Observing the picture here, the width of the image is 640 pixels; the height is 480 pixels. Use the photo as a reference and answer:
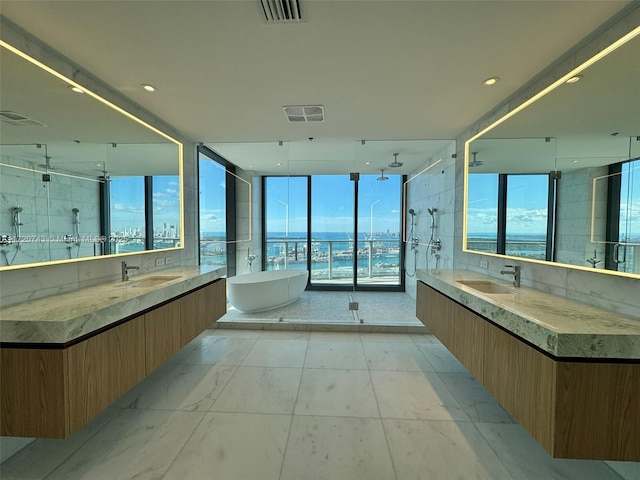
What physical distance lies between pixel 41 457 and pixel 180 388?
83 cm

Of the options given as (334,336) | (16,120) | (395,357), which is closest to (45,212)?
(16,120)

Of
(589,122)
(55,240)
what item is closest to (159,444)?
(55,240)

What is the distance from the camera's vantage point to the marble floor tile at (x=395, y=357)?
2.58m

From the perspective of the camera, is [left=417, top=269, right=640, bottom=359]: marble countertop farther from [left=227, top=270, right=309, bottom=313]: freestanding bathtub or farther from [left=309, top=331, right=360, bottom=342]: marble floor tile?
[left=227, top=270, right=309, bottom=313]: freestanding bathtub

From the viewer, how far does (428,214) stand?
13.8 feet

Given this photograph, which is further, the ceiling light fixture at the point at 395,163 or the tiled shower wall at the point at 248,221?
the tiled shower wall at the point at 248,221

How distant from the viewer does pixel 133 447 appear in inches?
63.7

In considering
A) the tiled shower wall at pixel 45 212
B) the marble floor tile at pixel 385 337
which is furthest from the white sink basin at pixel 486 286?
the tiled shower wall at pixel 45 212

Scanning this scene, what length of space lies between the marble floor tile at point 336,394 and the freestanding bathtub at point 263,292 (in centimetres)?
176

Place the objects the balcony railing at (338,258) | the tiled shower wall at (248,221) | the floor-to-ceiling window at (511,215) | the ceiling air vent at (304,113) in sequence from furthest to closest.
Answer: the balcony railing at (338,258) → the tiled shower wall at (248,221) → the ceiling air vent at (304,113) → the floor-to-ceiling window at (511,215)

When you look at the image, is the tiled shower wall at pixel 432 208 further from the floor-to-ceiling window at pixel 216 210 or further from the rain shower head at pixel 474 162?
the floor-to-ceiling window at pixel 216 210

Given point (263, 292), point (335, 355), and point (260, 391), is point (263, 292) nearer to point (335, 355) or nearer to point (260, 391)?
point (335, 355)

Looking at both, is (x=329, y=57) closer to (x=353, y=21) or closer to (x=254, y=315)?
(x=353, y=21)

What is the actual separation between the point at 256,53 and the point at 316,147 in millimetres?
2041
